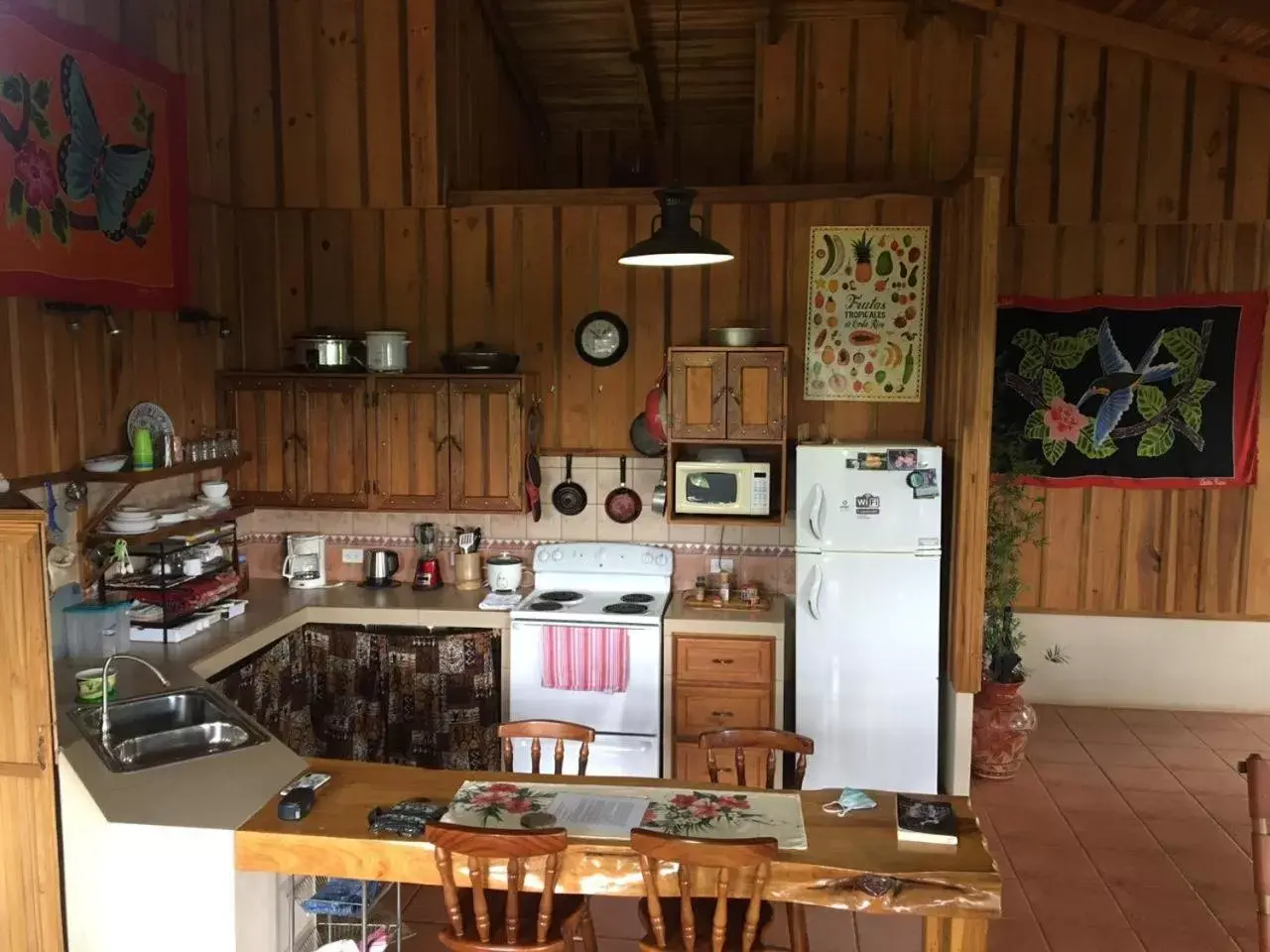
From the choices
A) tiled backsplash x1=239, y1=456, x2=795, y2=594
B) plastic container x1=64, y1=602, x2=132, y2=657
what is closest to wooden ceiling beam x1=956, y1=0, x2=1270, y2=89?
tiled backsplash x1=239, y1=456, x2=795, y2=594

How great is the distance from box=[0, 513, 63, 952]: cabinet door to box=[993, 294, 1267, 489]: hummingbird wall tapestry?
188 inches

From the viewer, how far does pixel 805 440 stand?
506 cm

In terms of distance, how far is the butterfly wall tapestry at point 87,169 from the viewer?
11.8 ft

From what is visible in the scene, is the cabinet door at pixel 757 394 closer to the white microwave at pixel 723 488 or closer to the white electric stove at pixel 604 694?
the white microwave at pixel 723 488

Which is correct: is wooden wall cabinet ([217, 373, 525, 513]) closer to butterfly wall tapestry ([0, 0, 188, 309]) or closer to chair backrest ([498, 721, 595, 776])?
butterfly wall tapestry ([0, 0, 188, 309])

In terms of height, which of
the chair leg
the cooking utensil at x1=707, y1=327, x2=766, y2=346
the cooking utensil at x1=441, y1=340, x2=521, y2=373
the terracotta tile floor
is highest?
the cooking utensil at x1=707, y1=327, x2=766, y2=346

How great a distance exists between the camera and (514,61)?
6152mm

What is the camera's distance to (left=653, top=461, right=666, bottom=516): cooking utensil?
523 centimetres

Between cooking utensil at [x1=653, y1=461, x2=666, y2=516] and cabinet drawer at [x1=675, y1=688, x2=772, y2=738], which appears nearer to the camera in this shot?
cabinet drawer at [x1=675, y1=688, x2=772, y2=738]

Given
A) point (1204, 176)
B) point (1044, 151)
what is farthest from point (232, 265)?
point (1204, 176)

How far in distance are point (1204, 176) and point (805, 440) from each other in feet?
8.41

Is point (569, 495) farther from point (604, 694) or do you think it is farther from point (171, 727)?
point (171, 727)

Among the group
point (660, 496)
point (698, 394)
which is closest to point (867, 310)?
point (698, 394)

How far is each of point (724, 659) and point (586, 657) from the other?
0.64m
